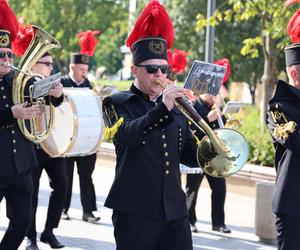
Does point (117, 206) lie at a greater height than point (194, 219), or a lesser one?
greater

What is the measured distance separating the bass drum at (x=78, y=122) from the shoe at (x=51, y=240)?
91 centimetres

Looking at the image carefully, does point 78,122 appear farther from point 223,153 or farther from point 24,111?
point 223,153

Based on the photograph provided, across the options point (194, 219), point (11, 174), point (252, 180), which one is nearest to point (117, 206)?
point (11, 174)

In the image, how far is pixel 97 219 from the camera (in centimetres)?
862

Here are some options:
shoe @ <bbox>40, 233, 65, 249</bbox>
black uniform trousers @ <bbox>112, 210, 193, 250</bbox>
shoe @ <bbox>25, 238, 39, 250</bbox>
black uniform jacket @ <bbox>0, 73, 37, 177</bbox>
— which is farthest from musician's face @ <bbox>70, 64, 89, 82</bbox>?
black uniform trousers @ <bbox>112, 210, 193, 250</bbox>

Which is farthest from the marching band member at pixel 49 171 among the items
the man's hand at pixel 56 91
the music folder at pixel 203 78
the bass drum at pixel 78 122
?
the music folder at pixel 203 78

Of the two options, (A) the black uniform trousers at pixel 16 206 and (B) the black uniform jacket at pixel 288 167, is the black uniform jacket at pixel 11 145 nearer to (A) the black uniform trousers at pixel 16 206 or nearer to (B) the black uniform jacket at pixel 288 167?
(A) the black uniform trousers at pixel 16 206

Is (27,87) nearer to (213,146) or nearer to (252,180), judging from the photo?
(213,146)

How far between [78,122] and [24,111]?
245 cm

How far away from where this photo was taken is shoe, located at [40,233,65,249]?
720 centimetres

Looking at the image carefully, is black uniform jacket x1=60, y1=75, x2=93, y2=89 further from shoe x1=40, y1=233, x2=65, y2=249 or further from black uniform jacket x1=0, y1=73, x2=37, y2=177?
black uniform jacket x1=0, y1=73, x2=37, y2=177

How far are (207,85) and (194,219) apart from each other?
3906mm

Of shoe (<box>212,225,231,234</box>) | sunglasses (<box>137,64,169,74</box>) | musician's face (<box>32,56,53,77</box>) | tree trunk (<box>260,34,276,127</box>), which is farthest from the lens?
tree trunk (<box>260,34,276,127</box>)

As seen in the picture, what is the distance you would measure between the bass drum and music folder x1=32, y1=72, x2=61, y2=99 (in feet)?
7.11
